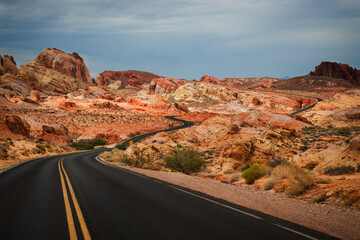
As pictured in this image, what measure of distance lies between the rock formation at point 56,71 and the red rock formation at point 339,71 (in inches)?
6909

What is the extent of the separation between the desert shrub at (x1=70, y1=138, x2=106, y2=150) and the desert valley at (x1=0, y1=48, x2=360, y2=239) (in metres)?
0.21

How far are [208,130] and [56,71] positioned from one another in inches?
4151

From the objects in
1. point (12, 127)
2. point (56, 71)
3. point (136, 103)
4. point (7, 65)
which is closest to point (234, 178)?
point (12, 127)

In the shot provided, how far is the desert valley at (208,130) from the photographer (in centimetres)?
1168

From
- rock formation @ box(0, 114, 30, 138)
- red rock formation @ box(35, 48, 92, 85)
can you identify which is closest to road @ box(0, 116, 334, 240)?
rock formation @ box(0, 114, 30, 138)

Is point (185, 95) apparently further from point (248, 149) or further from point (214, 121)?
point (248, 149)

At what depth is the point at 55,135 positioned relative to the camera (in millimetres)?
46250

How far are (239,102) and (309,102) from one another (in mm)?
29476

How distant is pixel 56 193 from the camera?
27.6ft

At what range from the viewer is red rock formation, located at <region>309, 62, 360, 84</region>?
541 feet

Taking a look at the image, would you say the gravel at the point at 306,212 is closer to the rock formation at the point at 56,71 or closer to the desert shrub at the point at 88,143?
the desert shrub at the point at 88,143

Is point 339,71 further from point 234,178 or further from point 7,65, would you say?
point 7,65

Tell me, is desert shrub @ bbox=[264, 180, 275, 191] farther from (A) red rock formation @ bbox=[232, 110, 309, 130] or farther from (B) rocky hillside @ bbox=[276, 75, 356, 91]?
(B) rocky hillside @ bbox=[276, 75, 356, 91]

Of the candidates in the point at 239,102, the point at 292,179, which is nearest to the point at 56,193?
the point at 292,179
